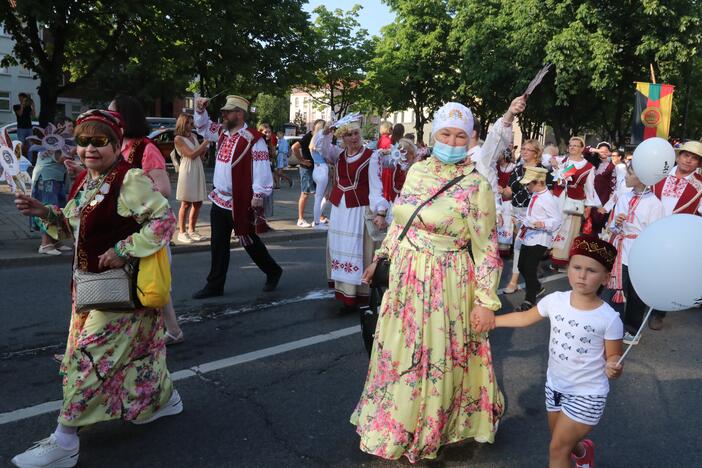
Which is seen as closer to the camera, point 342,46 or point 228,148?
point 228,148

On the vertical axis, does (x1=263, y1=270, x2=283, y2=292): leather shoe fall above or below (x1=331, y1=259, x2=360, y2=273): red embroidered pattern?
below

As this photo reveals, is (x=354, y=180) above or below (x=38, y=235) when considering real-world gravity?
above

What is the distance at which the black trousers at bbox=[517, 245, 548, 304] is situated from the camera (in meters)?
6.74

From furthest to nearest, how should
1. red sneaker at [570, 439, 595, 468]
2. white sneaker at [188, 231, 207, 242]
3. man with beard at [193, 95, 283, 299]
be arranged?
white sneaker at [188, 231, 207, 242], man with beard at [193, 95, 283, 299], red sneaker at [570, 439, 595, 468]

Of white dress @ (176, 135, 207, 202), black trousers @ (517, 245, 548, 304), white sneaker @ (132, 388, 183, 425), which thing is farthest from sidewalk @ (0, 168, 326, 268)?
white sneaker @ (132, 388, 183, 425)

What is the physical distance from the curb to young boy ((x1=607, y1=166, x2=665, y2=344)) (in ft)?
18.0

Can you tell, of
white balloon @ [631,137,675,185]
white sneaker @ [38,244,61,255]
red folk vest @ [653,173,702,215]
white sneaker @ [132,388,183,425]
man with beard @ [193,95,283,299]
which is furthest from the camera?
white sneaker @ [38,244,61,255]

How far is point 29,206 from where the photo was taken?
331 centimetres

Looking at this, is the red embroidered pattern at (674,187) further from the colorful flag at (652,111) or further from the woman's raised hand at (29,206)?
the colorful flag at (652,111)

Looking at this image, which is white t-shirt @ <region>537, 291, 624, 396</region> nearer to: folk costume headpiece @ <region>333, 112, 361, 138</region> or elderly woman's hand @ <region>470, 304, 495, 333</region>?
elderly woman's hand @ <region>470, 304, 495, 333</region>

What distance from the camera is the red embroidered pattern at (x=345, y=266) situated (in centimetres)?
611

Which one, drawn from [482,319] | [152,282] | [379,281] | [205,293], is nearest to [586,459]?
[482,319]

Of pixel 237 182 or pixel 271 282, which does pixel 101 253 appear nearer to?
pixel 237 182

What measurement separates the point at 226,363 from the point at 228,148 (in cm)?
253
